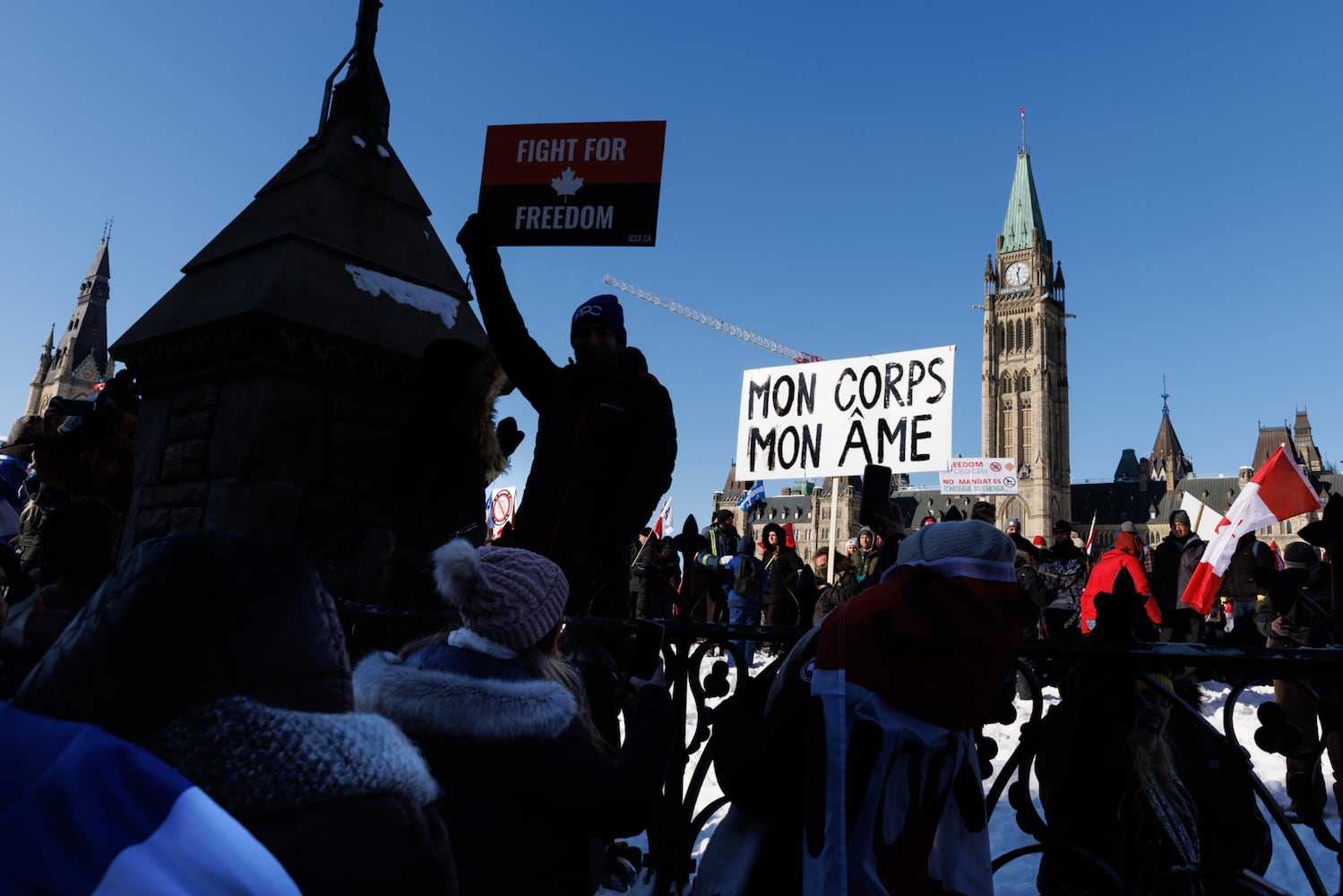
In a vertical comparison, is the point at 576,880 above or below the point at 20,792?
below

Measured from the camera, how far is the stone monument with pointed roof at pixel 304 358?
4121 millimetres

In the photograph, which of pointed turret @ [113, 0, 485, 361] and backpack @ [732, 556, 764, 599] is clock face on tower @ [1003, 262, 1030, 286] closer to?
backpack @ [732, 556, 764, 599]

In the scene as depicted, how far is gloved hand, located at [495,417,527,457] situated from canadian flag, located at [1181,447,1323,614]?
5.18 m

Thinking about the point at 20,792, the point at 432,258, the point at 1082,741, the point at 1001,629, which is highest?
the point at 432,258

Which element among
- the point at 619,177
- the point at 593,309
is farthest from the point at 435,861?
the point at 619,177

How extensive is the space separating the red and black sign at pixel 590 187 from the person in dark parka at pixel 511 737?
8.86ft

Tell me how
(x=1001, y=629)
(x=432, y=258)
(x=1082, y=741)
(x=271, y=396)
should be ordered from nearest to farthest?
(x=1001, y=629) → (x=1082, y=741) → (x=271, y=396) → (x=432, y=258)

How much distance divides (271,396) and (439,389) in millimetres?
752

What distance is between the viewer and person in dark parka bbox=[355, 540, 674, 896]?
1867 millimetres

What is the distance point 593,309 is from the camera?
364 cm

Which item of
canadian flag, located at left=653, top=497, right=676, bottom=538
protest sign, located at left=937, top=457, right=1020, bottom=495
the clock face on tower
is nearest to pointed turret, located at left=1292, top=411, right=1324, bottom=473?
the clock face on tower

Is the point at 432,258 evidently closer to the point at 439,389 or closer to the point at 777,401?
the point at 439,389

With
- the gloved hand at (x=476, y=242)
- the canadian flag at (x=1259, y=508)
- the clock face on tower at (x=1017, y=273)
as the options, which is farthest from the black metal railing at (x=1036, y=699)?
the clock face on tower at (x=1017, y=273)

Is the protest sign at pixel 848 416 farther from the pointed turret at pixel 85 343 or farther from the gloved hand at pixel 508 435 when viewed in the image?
the pointed turret at pixel 85 343
